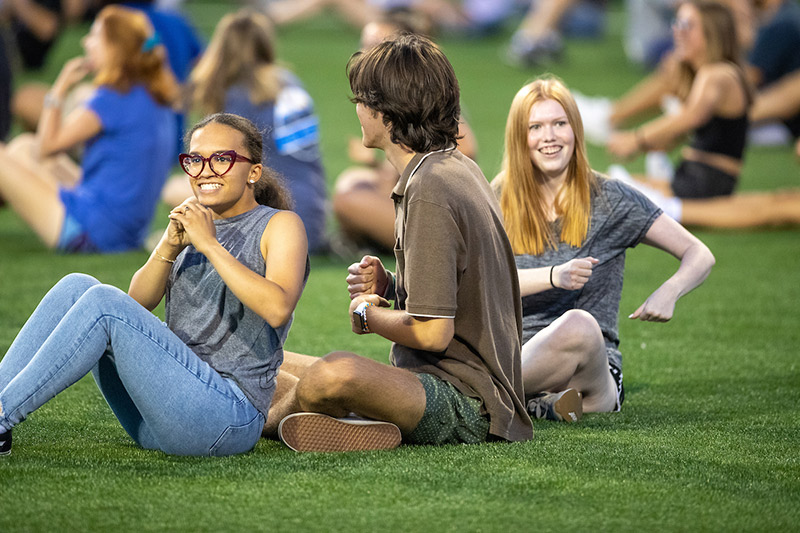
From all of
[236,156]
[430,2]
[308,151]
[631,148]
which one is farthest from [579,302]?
[430,2]

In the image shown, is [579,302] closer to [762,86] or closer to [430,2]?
[762,86]

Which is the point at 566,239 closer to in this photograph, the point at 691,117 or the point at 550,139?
the point at 550,139

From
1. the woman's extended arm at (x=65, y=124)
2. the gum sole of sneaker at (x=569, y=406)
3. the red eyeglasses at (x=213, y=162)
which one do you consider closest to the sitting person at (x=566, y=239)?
the gum sole of sneaker at (x=569, y=406)

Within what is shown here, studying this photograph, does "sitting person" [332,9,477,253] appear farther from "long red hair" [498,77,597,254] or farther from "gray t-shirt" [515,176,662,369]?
"gray t-shirt" [515,176,662,369]

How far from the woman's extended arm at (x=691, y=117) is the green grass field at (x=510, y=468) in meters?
2.33

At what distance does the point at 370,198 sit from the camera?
741cm

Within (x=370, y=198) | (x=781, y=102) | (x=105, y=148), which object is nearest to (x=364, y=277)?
(x=370, y=198)

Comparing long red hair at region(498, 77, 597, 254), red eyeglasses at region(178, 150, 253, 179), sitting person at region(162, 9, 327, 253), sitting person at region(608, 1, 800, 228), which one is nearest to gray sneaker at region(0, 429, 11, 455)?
red eyeglasses at region(178, 150, 253, 179)

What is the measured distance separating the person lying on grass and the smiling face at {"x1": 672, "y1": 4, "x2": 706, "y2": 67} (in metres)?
4.99

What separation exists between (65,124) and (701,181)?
4.52m

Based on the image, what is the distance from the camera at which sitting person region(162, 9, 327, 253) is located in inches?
276

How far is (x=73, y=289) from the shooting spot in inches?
135

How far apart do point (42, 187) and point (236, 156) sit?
166 inches

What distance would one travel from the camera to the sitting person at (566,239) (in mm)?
4012
